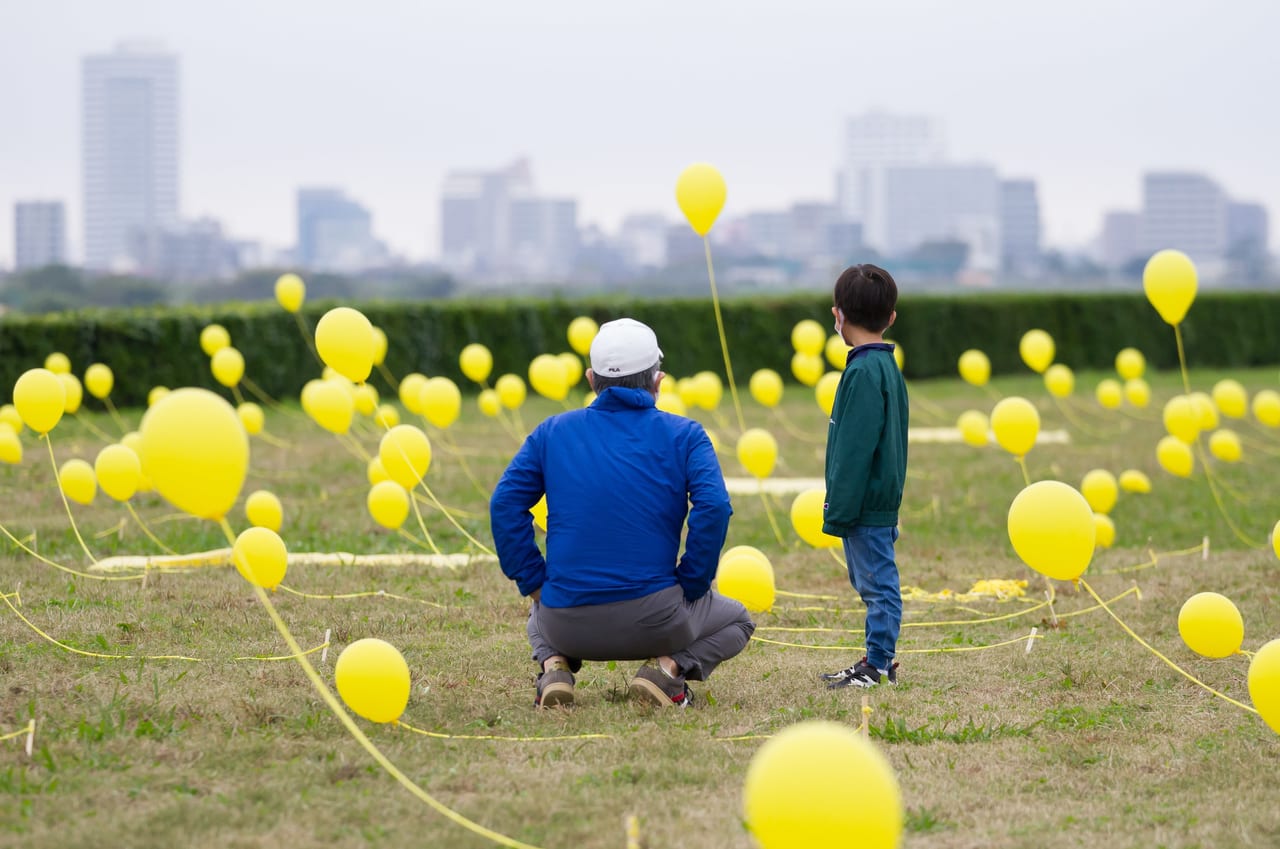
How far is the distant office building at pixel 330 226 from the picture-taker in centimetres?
12138

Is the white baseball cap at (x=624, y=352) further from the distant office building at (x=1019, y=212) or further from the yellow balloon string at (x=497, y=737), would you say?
the distant office building at (x=1019, y=212)

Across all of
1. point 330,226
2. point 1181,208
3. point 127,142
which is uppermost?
point 127,142

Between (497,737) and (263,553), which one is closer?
(497,737)

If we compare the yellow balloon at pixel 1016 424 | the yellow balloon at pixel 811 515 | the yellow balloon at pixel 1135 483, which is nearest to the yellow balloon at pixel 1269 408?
the yellow balloon at pixel 1135 483

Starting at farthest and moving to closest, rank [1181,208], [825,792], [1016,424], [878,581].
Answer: [1181,208], [1016,424], [878,581], [825,792]

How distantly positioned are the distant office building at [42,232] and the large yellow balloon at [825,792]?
236 ft

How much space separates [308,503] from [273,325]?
8.89 m

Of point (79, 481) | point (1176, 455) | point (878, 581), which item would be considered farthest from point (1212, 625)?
point (79, 481)

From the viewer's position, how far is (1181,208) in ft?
600

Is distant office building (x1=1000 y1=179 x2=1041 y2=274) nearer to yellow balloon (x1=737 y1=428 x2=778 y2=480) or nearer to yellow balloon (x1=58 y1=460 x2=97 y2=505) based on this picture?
yellow balloon (x1=737 y1=428 x2=778 y2=480)

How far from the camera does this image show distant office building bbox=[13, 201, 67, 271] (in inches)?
→ 2707

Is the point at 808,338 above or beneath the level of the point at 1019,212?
beneath

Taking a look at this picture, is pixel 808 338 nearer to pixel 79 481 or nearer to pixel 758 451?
pixel 758 451

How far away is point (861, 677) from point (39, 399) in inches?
147
